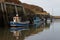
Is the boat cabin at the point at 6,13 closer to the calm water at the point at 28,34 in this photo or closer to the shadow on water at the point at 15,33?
the shadow on water at the point at 15,33

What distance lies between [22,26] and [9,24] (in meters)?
2.22

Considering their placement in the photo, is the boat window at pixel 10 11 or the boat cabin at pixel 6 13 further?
the boat window at pixel 10 11

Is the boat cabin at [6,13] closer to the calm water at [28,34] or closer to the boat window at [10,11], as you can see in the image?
the boat window at [10,11]

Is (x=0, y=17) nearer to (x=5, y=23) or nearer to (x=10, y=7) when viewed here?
(x=5, y=23)

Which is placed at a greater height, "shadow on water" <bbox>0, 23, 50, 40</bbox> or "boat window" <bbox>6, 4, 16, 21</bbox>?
"boat window" <bbox>6, 4, 16, 21</bbox>

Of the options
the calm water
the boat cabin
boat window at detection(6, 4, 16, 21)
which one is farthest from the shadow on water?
boat window at detection(6, 4, 16, 21)

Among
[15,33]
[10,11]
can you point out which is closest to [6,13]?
[10,11]

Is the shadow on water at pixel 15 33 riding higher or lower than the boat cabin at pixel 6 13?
lower

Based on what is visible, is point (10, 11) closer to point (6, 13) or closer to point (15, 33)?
point (6, 13)

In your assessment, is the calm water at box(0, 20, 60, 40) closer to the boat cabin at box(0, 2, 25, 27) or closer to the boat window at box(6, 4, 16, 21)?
the boat cabin at box(0, 2, 25, 27)

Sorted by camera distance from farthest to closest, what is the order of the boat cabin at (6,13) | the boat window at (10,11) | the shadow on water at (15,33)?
the boat window at (10,11) → the boat cabin at (6,13) → the shadow on water at (15,33)

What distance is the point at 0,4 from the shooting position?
34312 mm

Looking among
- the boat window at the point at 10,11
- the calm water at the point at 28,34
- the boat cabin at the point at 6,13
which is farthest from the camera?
the boat window at the point at 10,11

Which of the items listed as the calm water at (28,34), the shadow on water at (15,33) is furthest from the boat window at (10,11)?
the calm water at (28,34)
